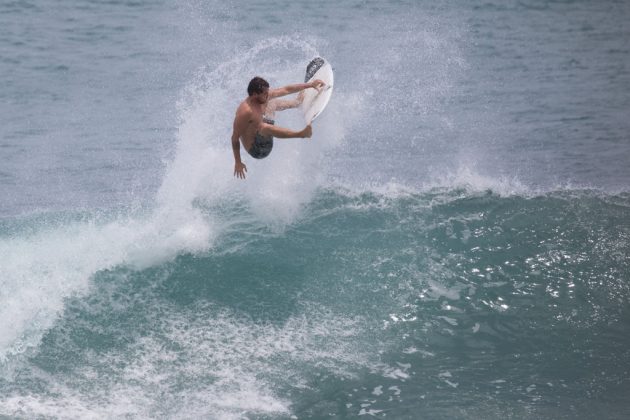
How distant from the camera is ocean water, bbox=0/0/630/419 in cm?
834

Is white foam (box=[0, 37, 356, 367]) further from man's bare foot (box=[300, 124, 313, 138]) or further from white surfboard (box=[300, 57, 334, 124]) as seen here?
man's bare foot (box=[300, 124, 313, 138])

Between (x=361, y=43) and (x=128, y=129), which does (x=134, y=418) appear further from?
(x=361, y=43)

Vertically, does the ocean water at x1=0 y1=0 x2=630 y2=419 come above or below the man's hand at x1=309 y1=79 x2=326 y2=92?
below

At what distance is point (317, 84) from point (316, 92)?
0.38 meters

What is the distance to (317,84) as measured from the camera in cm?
1000

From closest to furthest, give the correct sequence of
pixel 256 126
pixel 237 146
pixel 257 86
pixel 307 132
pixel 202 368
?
pixel 307 132 < pixel 202 368 < pixel 257 86 < pixel 256 126 < pixel 237 146

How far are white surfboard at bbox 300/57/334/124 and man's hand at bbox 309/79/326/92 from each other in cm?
4

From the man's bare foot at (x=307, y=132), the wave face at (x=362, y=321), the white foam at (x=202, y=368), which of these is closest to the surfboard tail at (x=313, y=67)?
the wave face at (x=362, y=321)

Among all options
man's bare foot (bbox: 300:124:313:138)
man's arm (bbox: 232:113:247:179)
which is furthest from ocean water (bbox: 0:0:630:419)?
man's bare foot (bbox: 300:124:313:138)

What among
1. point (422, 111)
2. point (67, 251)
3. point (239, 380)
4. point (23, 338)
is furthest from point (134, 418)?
point (422, 111)

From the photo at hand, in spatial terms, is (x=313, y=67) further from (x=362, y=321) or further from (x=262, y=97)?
(x=362, y=321)

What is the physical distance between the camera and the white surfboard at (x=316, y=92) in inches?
399

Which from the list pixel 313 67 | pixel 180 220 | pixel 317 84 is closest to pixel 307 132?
pixel 317 84

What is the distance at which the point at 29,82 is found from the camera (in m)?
17.8
